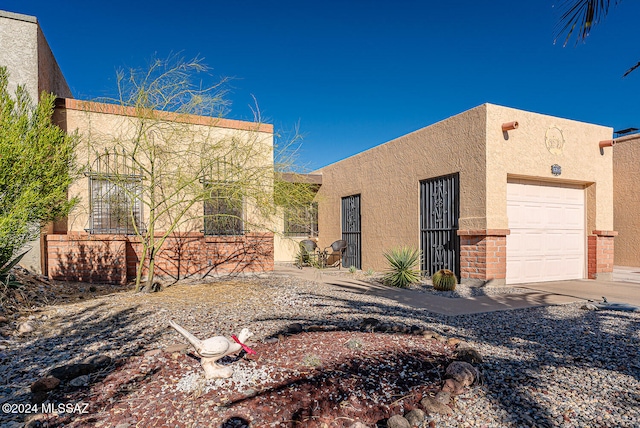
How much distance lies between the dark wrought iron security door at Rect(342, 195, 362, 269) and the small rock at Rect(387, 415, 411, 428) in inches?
431

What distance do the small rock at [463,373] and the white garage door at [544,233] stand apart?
6.57 m

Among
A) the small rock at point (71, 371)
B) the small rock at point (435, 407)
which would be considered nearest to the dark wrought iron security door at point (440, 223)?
the small rock at point (435, 407)

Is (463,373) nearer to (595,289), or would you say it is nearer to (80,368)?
(80,368)

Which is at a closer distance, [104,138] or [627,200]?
[104,138]

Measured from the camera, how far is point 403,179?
1115 centimetres

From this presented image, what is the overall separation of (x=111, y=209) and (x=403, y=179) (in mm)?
7741

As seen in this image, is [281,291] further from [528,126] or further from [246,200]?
[528,126]

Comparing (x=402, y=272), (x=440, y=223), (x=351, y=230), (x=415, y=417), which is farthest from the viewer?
(x=351, y=230)

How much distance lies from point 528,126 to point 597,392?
7.32 m

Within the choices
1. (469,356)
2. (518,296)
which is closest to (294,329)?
(469,356)

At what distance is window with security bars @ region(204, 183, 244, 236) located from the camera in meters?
7.39

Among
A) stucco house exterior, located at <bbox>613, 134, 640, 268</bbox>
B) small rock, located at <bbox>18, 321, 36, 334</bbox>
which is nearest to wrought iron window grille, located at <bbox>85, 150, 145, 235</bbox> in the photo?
small rock, located at <bbox>18, 321, 36, 334</bbox>

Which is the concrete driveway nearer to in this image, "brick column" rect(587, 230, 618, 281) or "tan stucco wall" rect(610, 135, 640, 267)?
"brick column" rect(587, 230, 618, 281)

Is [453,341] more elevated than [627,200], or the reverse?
[627,200]
